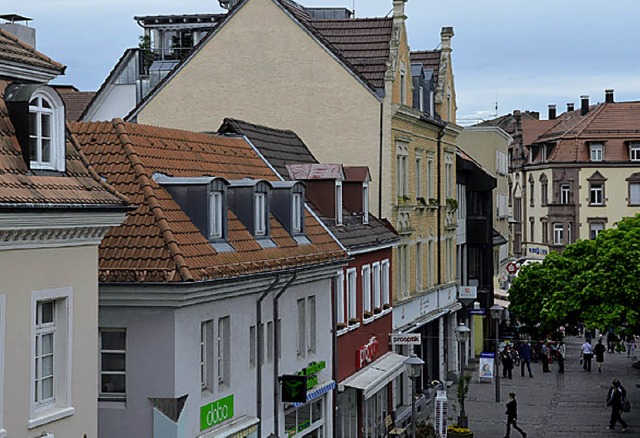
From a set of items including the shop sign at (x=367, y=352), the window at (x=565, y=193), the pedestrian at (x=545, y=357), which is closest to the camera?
the shop sign at (x=367, y=352)

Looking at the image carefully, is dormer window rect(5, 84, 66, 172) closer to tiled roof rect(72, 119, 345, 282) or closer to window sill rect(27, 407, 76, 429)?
window sill rect(27, 407, 76, 429)

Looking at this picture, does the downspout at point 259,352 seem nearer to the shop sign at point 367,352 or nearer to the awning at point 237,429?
the awning at point 237,429

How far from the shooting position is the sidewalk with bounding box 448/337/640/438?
3931cm

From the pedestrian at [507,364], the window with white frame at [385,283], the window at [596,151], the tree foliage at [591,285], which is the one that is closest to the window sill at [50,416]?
the window with white frame at [385,283]

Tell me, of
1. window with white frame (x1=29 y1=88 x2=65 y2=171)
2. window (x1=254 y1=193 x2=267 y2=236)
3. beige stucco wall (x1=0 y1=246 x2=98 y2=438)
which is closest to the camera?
beige stucco wall (x1=0 y1=246 x2=98 y2=438)

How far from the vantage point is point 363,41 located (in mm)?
40594

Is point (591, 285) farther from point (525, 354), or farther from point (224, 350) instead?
point (224, 350)

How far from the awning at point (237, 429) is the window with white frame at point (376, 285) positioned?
13.1 m

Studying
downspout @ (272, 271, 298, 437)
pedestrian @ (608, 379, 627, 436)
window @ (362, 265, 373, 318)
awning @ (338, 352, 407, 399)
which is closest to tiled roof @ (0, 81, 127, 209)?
downspout @ (272, 271, 298, 437)

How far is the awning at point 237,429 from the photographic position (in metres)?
21.6

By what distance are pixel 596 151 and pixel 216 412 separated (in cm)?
7728

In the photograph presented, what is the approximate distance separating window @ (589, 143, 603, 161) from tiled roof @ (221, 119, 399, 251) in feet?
194

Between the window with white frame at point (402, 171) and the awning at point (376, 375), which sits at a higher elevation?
the window with white frame at point (402, 171)

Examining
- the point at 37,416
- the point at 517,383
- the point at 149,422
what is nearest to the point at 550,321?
the point at 517,383
